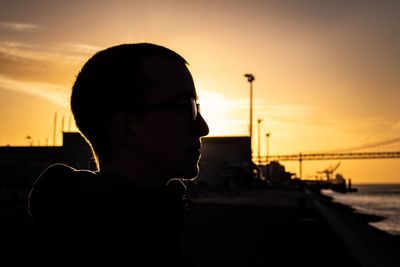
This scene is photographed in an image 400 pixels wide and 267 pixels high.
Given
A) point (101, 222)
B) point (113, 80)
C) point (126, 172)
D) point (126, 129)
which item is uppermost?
point (113, 80)

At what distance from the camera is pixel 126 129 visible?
4.76 feet

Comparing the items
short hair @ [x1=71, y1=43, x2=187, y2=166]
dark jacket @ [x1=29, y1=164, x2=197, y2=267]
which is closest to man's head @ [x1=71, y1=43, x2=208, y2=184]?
short hair @ [x1=71, y1=43, x2=187, y2=166]

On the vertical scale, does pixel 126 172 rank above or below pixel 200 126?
below

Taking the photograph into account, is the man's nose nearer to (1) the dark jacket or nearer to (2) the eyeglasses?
(2) the eyeglasses

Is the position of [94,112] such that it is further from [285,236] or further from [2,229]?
[2,229]

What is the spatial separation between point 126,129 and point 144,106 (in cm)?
10

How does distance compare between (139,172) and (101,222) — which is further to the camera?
(139,172)

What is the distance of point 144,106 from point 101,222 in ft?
1.35

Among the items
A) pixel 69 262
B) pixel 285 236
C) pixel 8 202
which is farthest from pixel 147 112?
pixel 8 202

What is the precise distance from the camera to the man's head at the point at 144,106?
56.4 inches

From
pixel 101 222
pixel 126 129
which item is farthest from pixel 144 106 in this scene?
pixel 101 222

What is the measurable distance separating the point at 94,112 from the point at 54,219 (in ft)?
1.29

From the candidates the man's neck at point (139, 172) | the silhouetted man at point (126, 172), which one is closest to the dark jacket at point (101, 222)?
the silhouetted man at point (126, 172)

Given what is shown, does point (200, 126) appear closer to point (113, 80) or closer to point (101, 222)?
point (113, 80)
